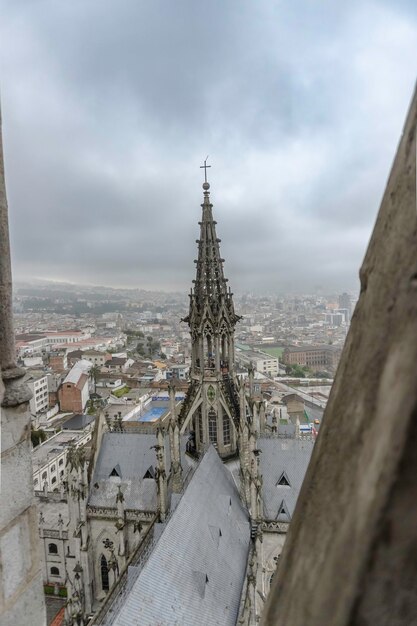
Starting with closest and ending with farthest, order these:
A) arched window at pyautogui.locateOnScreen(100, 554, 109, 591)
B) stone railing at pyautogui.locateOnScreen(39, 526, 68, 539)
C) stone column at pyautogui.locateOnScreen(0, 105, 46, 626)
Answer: stone column at pyautogui.locateOnScreen(0, 105, 46, 626) < arched window at pyautogui.locateOnScreen(100, 554, 109, 591) < stone railing at pyautogui.locateOnScreen(39, 526, 68, 539)

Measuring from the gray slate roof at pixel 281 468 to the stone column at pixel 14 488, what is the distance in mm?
14842

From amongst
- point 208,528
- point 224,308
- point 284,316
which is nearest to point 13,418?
point 208,528

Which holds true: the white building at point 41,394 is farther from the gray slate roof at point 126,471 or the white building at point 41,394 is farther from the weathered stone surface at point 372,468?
the weathered stone surface at point 372,468

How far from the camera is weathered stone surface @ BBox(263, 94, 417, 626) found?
1.02 meters

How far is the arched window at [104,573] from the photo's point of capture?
1645cm

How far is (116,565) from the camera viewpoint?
15.1 m

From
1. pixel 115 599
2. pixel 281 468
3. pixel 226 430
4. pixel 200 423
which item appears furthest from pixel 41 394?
pixel 115 599

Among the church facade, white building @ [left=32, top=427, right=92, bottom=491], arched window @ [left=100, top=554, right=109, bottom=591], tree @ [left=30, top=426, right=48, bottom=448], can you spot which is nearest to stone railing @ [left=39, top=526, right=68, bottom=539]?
the church facade

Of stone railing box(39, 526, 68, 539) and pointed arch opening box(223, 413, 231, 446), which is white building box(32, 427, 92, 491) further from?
pointed arch opening box(223, 413, 231, 446)

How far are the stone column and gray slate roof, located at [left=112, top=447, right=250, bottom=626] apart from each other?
20.3ft

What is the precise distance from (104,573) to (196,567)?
8.45 meters

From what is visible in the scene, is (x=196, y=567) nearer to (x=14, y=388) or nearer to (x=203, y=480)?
(x=203, y=480)

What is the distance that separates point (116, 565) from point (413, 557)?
56.2 feet

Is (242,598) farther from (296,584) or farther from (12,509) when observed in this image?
(296,584)
